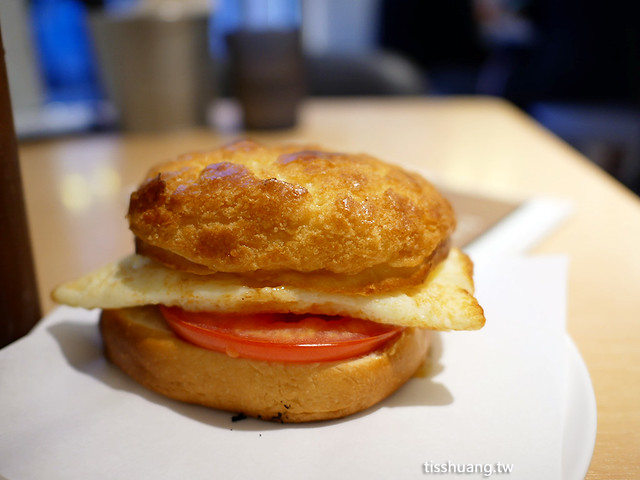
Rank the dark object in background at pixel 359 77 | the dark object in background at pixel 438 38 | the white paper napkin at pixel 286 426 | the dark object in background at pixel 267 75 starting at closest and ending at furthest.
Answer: the white paper napkin at pixel 286 426 → the dark object in background at pixel 267 75 → the dark object in background at pixel 359 77 → the dark object in background at pixel 438 38

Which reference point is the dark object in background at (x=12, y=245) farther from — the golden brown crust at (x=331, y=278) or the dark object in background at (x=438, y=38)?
the dark object in background at (x=438, y=38)

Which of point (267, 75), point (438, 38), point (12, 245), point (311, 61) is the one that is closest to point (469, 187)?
point (267, 75)

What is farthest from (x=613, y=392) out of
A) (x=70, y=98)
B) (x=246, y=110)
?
(x=70, y=98)

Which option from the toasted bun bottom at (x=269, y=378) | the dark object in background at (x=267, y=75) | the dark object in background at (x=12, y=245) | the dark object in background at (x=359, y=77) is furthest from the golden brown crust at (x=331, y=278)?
the dark object in background at (x=359, y=77)

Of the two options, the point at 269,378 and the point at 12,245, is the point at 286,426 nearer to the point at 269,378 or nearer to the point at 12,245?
the point at 269,378

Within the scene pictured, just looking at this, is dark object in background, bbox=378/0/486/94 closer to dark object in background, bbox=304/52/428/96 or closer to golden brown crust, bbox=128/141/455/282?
dark object in background, bbox=304/52/428/96

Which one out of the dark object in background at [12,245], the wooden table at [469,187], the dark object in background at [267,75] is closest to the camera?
the dark object in background at [12,245]
